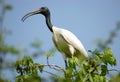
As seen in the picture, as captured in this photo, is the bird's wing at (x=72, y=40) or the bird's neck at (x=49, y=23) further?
the bird's neck at (x=49, y=23)

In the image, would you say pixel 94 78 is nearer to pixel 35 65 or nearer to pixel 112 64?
pixel 112 64

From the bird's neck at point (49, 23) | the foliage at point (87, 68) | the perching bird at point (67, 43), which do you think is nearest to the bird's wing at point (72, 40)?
the perching bird at point (67, 43)

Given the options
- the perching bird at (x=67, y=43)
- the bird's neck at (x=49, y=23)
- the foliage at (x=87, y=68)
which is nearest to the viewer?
the foliage at (x=87, y=68)

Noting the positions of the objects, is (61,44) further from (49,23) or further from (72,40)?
(49,23)

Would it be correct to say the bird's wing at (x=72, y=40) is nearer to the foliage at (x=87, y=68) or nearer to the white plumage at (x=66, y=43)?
the white plumage at (x=66, y=43)

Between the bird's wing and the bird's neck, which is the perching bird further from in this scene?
the bird's neck

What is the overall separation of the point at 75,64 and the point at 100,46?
3.07 m

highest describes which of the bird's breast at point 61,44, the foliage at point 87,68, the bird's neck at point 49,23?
the bird's neck at point 49,23

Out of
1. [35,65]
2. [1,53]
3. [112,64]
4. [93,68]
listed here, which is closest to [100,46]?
[1,53]

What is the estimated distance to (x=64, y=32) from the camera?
10234mm

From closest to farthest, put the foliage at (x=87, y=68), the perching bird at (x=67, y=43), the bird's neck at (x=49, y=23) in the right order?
the foliage at (x=87, y=68) < the perching bird at (x=67, y=43) < the bird's neck at (x=49, y=23)

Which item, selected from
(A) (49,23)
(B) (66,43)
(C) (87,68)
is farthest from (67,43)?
(C) (87,68)

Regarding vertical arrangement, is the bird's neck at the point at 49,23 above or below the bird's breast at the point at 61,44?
above

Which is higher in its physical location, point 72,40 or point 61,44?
point 72,40
